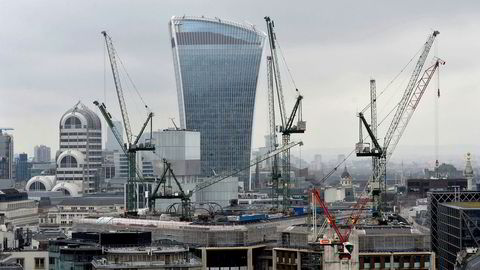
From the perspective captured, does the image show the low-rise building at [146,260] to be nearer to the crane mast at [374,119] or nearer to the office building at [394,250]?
the office building at [394,250]

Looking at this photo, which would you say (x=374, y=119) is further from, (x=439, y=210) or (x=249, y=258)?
(x=249, y=258)

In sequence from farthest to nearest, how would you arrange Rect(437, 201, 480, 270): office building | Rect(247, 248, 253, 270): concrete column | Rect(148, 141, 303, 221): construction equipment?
1. Rect(148, 141, 303, 221): construction equipment
2. Rect(437, 201, 480, 270): office building
3. Rect(247, 248, 253, 270): concrete column

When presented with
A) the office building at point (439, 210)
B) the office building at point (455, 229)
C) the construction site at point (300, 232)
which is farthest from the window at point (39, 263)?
the office building at point (439, 210)

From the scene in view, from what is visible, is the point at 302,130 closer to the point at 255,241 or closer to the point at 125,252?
the point at 255,241

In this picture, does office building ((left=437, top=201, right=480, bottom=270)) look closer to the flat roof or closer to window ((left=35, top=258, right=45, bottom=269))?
the flat roof

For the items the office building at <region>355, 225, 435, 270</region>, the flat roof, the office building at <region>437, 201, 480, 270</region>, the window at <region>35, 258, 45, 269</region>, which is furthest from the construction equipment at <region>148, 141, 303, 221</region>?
the office building at <region>355, 225, 435, 270</region>

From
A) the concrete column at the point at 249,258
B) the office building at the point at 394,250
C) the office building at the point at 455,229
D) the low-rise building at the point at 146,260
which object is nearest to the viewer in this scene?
the low-rise building at the point at 146,260

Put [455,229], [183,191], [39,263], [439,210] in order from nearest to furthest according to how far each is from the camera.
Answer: [39,263]
[455,229]
[439,210]
[183,191]

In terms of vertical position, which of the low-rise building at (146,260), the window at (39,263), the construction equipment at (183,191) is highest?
the construction equipment at (183,191)

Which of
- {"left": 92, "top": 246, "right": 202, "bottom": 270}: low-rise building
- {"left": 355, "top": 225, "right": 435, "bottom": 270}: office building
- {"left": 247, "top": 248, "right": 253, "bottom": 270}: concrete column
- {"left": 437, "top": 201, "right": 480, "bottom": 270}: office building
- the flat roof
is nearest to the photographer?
{"left": 92, "top": 246, "right": 202, "bottom": 270}: low-rise building

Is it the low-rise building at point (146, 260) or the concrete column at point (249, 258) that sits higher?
the low-rise building at point (146, 260)

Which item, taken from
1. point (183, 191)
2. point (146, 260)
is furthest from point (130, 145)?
point (146, 260)

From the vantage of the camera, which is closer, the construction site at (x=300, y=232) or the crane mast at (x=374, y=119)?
the construction site at (x=300, y=232)

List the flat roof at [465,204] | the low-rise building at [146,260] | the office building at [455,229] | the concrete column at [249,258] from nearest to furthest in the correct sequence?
the low-rise building at [146,260] → the concrete column at [249,258] → the office building at [455,229] → the flat roof at [465,204]
